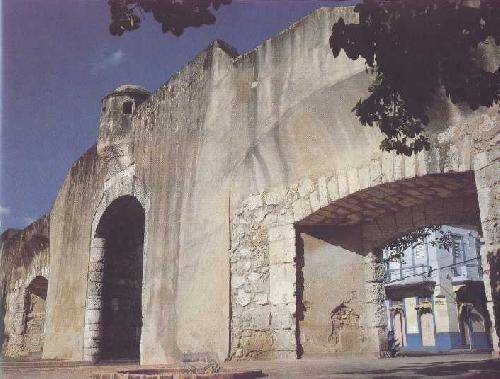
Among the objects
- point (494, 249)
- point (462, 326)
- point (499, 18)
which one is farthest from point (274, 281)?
point (462, 326)

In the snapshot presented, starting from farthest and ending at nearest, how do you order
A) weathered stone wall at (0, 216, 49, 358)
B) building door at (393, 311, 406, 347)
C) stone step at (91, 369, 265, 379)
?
building door at (393, 311, 406, 347) → weathered stone wall at (0, 216, 49, 358) → stone step at (91, 369, 265, 379)

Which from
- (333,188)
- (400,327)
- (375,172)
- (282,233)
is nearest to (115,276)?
(282,233)

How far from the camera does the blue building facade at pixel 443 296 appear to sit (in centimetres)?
2139

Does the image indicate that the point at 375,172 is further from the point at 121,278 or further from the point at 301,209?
the point at 121,278

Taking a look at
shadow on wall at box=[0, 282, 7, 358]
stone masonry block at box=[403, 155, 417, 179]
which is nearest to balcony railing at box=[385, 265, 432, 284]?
shadow on wall at box=[0, 282, 7, 358]

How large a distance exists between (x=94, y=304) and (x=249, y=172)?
4.46 m

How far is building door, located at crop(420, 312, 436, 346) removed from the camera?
22.7 m

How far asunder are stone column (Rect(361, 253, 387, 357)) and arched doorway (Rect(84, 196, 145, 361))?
14.6 ft

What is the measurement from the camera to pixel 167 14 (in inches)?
96.7

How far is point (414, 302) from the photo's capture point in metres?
23.6

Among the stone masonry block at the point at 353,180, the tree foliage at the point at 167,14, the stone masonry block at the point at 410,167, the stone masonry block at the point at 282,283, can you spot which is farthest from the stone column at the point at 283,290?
the tree foliage at the point at 167,14

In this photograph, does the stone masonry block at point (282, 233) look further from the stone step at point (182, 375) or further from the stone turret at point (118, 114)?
the stone turret at point (118, 114)

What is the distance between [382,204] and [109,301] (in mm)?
5678

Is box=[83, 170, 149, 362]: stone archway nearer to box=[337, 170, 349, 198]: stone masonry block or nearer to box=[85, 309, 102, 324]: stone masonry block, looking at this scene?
box=[85, 309, 102, 324]: stone masonry block
